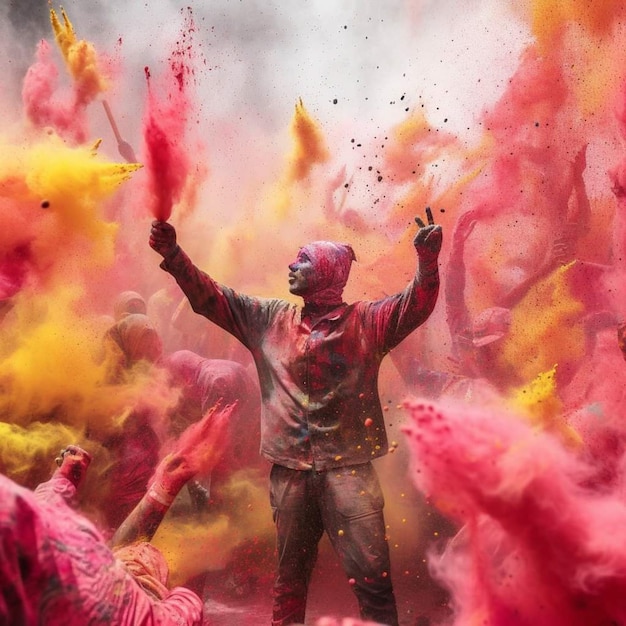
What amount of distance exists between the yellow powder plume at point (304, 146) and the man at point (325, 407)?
2.24 metres

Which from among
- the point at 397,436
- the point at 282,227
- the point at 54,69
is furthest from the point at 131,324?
the point at 54,69

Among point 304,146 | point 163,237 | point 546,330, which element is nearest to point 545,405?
point 546,330

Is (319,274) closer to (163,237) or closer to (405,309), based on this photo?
(405,309)

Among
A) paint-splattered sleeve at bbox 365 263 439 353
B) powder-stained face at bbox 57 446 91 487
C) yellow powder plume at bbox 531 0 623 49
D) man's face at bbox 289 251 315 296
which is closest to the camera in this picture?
powder-stained face at bbox 57 446 91 487

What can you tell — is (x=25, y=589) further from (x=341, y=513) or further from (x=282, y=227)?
(x=282, y=227)

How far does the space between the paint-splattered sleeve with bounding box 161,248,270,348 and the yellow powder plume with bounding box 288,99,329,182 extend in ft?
7.53

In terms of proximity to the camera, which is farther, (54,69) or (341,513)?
(54,69)

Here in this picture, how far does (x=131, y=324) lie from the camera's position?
444cm

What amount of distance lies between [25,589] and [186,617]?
76 centimetres

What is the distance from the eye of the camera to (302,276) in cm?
302

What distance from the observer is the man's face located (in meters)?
3.02

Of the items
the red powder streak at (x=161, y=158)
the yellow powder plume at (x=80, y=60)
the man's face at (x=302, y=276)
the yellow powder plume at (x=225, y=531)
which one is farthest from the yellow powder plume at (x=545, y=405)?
the yellow powder plume at (x=80, y=60)

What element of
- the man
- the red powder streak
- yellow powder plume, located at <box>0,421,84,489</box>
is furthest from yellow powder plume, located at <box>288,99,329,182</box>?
yellow powder plume, located at <box>0,421,84,489</box>

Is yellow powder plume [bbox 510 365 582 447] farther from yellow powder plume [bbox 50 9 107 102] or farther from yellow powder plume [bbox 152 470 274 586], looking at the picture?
yellow powder plume [bbox 50 9 107 102]
